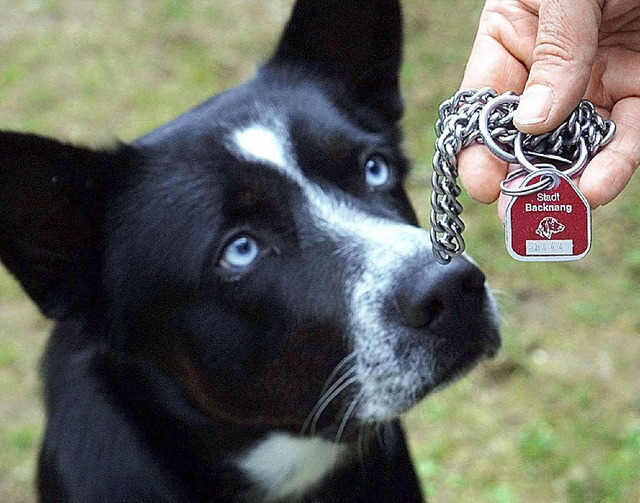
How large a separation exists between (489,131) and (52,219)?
1.10 meters

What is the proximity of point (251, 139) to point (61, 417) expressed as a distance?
91cm

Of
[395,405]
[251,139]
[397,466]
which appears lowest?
[397,466]

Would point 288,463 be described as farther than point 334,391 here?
Yes

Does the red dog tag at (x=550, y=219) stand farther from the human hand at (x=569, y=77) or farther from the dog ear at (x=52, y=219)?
the dog ear at (x=52, y=219)

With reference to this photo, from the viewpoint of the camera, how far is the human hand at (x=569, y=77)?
5.88ft

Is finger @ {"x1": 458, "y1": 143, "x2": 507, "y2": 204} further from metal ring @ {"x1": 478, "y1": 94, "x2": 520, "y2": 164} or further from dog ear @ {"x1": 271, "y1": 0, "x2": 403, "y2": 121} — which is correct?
dog ear @ {"x1": 271, "y1": 0, "x2": 403, "y2": 121}

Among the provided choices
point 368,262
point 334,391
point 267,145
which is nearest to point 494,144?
point 368,262

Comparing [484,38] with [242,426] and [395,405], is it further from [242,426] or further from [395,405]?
[242,426]

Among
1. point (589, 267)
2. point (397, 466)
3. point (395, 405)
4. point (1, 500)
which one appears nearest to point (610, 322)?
point (589, 267)

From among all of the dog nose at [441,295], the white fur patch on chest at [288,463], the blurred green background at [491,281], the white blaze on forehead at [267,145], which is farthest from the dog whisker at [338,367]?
the blurred green background at [491,281]

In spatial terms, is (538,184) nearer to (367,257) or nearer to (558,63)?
(558,63)

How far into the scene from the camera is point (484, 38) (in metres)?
2.27

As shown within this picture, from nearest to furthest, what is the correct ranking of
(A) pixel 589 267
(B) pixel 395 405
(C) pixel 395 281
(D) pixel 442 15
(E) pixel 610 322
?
(C) pixel 395 281, (B) pixel 395 405, (E) pixel 610 322, (A) pixel 589 267, (D) pixel 442 15

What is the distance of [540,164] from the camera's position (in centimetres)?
179
